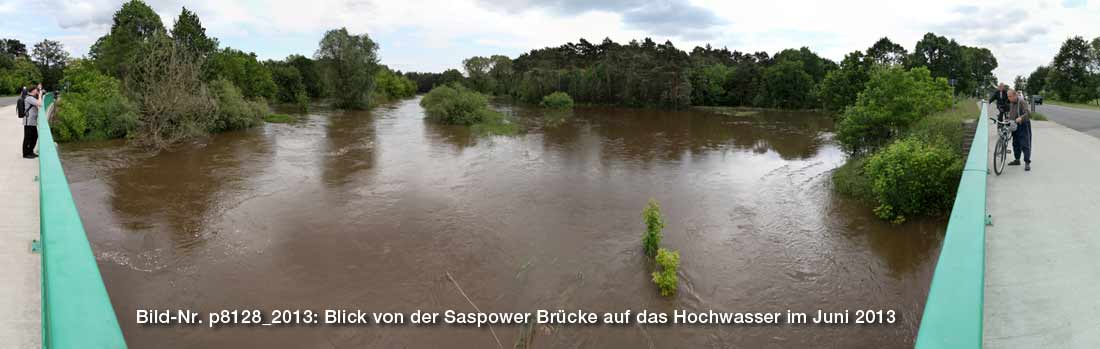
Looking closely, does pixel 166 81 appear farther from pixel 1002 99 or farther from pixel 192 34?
pixel 1002 99

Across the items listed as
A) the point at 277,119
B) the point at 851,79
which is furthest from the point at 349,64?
the point at 851,79

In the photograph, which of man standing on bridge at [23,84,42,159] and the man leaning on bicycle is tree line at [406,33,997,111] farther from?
man standing on bridge at [23,84,42,159]

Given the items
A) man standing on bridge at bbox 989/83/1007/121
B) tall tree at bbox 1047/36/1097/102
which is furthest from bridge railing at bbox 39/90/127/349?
tall tree at bbox 1047/36/1097/102

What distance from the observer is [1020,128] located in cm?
1004

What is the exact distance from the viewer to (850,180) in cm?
1619

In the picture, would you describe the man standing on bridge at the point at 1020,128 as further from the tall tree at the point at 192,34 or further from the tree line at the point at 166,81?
the tall tree at the point at 192,34

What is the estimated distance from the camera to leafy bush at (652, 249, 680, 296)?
9.23m

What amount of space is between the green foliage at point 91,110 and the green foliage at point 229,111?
150 inches

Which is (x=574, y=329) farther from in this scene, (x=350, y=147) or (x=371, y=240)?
(x=350, y=147)

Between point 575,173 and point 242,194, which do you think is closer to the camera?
point 242,194

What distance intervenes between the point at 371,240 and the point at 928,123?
1420cm

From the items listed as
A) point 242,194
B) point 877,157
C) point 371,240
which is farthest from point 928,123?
point 242,194

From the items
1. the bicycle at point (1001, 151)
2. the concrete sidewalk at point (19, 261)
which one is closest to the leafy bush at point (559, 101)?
the bicycle at point (1001, 151)

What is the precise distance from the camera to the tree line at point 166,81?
24.7 meters
